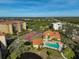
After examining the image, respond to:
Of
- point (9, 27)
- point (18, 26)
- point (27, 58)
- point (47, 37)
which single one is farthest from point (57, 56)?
point (18, 26)

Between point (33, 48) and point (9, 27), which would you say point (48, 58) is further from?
point (9, 27)

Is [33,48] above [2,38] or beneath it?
beneath

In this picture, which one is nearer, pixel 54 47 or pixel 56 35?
pixel 54 47

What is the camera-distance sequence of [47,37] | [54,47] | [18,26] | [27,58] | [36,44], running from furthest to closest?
[18,26], [47,37], [36,44], [54,47], [27,58]

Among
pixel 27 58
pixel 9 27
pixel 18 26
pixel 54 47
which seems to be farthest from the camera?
pixel 18 26

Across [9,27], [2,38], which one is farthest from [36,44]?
[9,27]

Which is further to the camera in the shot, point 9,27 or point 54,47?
point 9,27

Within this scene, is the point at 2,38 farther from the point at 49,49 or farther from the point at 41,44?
the point at 49,49

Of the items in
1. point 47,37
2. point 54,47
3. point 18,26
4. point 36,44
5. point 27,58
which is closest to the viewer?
point 27,58

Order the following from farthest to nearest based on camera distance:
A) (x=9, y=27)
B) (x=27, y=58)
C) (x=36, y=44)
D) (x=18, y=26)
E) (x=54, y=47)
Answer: (x=18, y=26), (x=9, y=27), (x=36, y=44), (x=54, y=47), (x=27, y=58)
